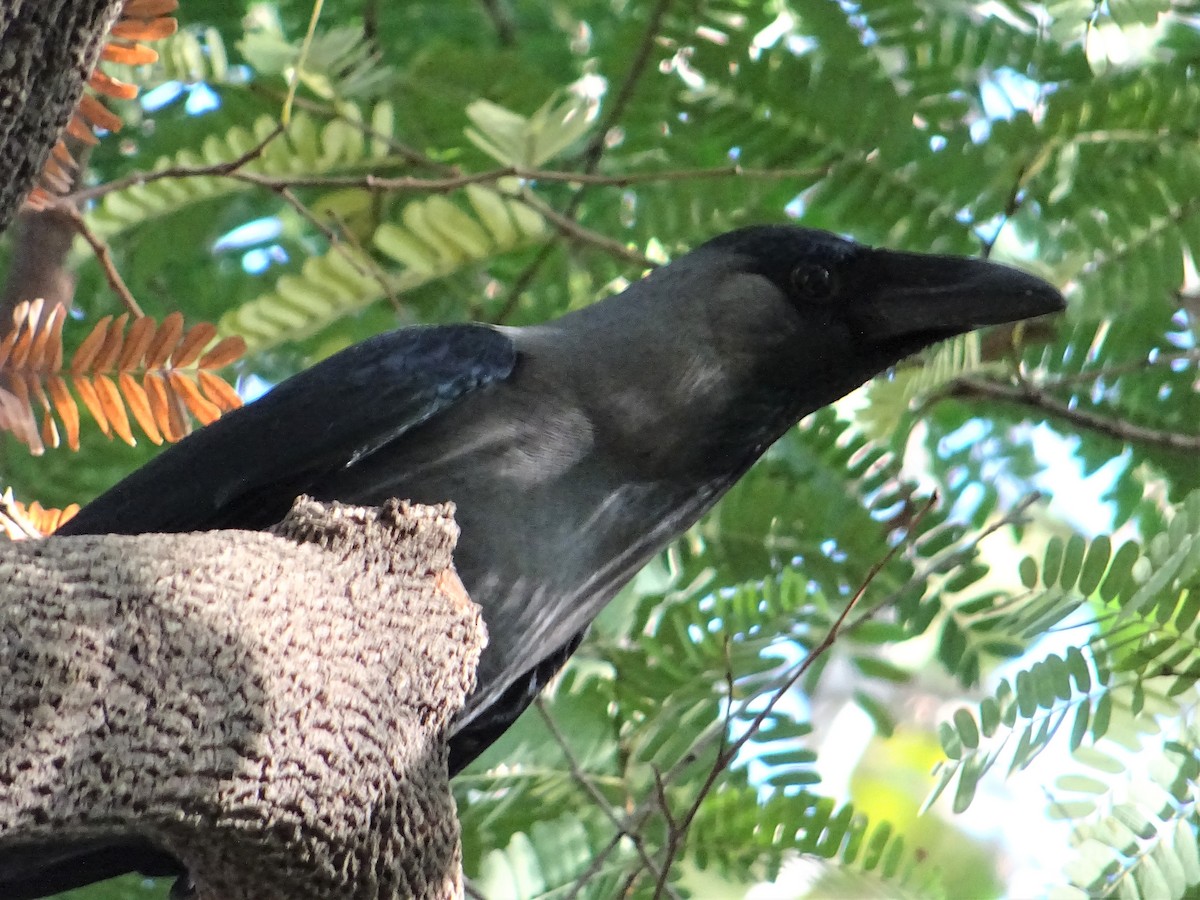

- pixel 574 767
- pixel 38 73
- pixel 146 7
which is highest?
pixel 38 73

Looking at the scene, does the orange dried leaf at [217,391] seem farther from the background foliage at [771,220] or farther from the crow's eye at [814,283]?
the crow's eye at [814,283]

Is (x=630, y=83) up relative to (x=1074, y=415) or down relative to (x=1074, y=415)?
up

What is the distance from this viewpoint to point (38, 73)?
6.19ft

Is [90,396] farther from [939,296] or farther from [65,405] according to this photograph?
[939,296]

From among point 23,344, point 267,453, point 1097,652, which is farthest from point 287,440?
point 1097,652

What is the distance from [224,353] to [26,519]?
433 millimetres

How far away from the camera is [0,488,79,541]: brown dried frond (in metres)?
2.62

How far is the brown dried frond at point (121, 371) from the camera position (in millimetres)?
2717

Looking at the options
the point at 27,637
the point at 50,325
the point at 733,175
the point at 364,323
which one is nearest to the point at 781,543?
Result: the point at 733,175

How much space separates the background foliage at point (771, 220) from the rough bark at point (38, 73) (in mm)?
1355

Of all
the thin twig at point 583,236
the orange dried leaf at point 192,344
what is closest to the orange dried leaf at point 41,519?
the orange dried leaf at point 192,344

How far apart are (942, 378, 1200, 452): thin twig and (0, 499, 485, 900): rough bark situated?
1866 millimetres

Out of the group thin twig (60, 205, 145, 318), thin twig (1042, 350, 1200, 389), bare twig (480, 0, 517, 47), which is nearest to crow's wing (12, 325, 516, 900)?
thin twig (60, 205, 145, 318)

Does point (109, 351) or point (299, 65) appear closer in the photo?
point (109, 351)
